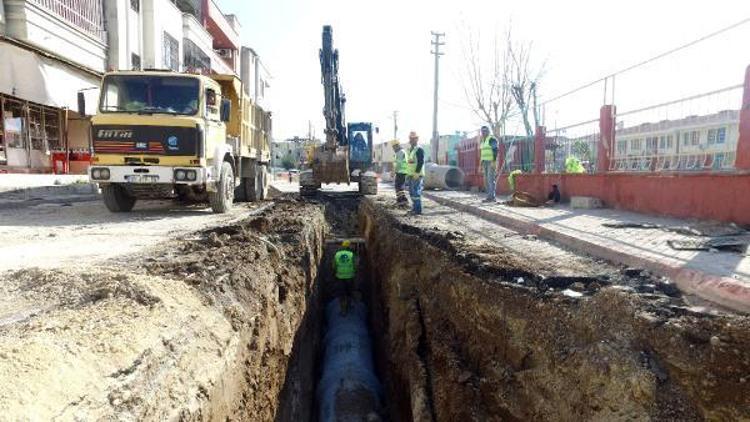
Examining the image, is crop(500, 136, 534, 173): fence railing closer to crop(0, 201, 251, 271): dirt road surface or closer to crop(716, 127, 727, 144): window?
crop(716, 127, 727, 144): window

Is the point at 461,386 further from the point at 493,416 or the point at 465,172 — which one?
the point at 465,172

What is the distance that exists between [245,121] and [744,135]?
390 inches

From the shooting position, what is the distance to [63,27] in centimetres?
1455

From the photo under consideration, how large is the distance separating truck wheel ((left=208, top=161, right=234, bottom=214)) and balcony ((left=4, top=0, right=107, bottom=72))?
7.23m

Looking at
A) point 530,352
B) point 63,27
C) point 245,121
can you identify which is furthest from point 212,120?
point 63,27

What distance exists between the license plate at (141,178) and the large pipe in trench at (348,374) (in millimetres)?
3951

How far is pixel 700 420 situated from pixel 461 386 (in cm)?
167

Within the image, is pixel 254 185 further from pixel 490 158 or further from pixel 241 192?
pixel 490 158

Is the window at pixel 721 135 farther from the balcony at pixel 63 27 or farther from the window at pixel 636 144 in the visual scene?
the balcony at pixel 63 27

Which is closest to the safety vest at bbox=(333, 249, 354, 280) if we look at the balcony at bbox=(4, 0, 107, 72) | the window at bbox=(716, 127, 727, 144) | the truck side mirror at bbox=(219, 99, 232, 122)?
the truck side mirror at bbox=(219, 99, 232, 122)

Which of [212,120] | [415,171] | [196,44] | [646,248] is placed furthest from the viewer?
[196,44]

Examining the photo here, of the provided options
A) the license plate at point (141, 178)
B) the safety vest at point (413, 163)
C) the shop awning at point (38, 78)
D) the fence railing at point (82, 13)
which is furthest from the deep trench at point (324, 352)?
the fence railing at point (82, 13)

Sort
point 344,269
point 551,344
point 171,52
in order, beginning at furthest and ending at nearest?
point 171,52 < point 344,269 < point 551,344

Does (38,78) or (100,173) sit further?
(38,78)
